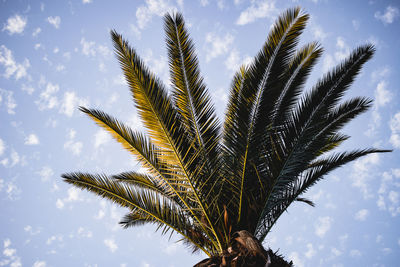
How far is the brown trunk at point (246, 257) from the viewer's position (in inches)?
107

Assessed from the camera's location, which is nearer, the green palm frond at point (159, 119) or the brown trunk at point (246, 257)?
the brown trunk at point (246, 257)

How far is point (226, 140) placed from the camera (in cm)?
415

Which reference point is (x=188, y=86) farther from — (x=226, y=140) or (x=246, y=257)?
(x=246, y=257)

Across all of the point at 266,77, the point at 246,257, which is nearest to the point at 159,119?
the point at 266,77

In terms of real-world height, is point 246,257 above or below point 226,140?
below

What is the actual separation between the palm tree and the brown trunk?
658mm

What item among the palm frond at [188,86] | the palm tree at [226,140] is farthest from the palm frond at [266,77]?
the palm frond at [188,86]

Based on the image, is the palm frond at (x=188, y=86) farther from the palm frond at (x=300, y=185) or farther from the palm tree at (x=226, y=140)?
the palm frond at (x=300, y=185)

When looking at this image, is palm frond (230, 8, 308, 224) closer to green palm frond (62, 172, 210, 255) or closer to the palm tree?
the palm tree

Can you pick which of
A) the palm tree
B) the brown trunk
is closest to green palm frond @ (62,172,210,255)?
the palm tree

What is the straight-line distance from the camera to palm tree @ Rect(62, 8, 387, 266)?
3.79 m

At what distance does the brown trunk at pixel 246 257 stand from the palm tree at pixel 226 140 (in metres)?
0.66

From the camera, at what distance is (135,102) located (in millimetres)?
4082

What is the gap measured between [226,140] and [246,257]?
75.4 inches
